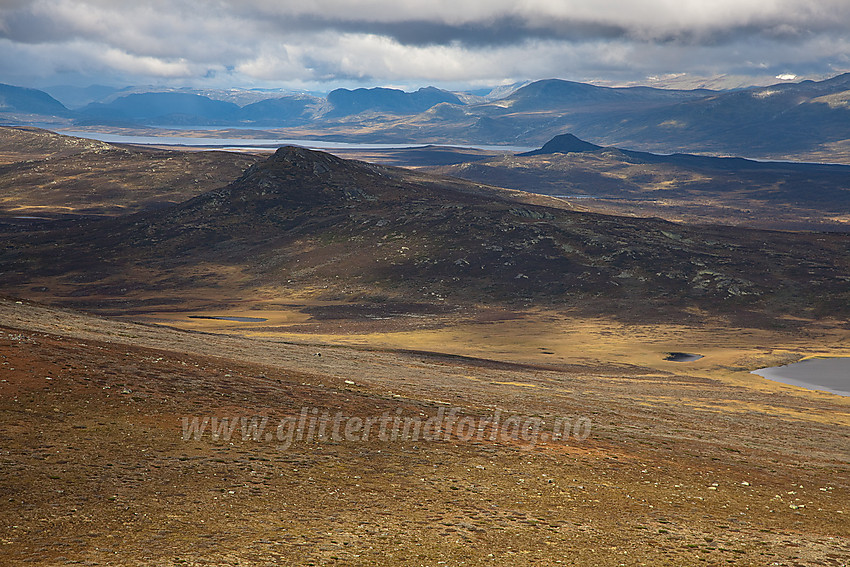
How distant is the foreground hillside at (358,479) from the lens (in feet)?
63.1

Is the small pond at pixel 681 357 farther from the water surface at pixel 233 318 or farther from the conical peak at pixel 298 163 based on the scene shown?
the conical peak at pixel 298 163

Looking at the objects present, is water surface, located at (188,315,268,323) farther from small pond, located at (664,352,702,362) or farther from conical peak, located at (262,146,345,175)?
conical peak, located at (262,146,345,175)

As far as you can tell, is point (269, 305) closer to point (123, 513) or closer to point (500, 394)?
point (500, 394)

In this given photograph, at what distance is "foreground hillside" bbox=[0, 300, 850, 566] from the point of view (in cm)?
1923

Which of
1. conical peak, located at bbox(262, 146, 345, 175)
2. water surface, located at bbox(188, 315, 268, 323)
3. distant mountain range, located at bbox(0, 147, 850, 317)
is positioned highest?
conical peak, located at bbox(262, 146, 345, 175)

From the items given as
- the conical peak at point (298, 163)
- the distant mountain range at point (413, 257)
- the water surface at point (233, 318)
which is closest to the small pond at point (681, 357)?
the distant mountain range at point (413, 257)

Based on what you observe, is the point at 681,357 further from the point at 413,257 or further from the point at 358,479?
the point at 358,479

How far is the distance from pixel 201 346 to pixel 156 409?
23808 millimetres

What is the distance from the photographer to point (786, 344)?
312 ft

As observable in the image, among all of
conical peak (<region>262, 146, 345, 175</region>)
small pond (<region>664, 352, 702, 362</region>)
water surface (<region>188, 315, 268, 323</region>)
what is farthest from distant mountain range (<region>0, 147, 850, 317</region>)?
small pond (<region>664, 352, 702, 362</region>)

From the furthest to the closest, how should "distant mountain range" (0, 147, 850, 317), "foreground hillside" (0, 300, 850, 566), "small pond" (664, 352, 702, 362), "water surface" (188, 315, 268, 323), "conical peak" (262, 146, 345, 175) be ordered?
"conical peak" (262, 146, 345, 175), "distant mountain range" (0, 147, 850, 317), "water surface" (188, 315, 268, 323), "small pond" (664, 352, 702, 362), "foreground hillside" (0, 300, 850, 566)

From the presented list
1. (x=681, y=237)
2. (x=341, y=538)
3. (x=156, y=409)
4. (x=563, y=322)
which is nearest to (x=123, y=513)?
(x=341, y=538)

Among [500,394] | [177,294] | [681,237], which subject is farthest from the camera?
[681,237]

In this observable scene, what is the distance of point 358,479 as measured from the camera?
25.0m
